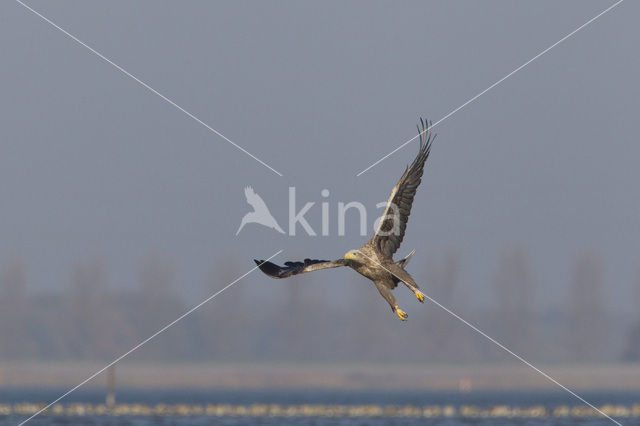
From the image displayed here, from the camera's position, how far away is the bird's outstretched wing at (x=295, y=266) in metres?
31.0

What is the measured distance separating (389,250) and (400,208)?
1.05 metres

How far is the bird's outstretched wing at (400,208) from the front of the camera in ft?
102

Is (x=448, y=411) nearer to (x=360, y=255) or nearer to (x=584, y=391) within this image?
(x=360, y=255)

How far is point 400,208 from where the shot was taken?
103ft

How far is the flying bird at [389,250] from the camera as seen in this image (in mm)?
30734

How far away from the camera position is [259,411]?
9169 cm

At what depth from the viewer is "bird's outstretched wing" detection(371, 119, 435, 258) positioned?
31094 millimetres

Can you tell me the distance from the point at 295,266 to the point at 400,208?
3059 mm

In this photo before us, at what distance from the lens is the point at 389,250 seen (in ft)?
104

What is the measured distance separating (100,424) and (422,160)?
170ft

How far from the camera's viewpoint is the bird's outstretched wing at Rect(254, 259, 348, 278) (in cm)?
3100

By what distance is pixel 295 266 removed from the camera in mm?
32375

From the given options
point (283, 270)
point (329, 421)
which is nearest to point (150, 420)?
point (329, 421)

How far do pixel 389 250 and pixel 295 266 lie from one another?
2469 mm
